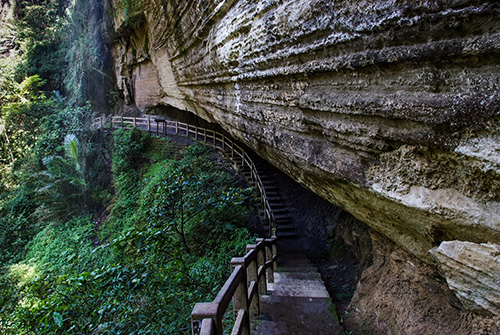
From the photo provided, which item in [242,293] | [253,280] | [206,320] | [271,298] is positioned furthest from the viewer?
[271,298]

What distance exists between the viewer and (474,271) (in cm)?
171

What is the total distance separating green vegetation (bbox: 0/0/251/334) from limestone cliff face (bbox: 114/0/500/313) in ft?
8.86

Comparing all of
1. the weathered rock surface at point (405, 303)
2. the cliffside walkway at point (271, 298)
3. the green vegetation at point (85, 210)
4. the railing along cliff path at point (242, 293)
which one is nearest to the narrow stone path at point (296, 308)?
the cliffside walkway at point (271, 298)

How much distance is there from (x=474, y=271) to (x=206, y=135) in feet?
37.0

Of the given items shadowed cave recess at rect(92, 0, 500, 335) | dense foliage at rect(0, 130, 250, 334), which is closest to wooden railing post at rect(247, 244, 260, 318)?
shadowed cave recess at rect(92, 0, 500, 335)

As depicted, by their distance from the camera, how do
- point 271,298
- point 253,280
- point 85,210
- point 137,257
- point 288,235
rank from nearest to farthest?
point 253,280 < point 271,298 < point 137,257 < point 288,235 < point 85,210

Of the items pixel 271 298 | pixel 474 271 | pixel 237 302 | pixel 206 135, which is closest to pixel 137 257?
pixel 271 298

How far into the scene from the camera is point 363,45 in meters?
2.29

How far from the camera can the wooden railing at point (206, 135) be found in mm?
8538

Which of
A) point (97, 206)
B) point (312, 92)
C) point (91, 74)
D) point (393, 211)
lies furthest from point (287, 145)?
point (91, 74)

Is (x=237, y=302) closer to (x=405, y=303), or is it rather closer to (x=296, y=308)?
(x=296, y=308)

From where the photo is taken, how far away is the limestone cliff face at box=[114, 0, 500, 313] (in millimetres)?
1676

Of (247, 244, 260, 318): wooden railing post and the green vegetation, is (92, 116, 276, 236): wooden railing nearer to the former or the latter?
the green vegetation

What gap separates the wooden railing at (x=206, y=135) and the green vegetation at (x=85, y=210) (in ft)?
2.31
